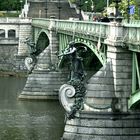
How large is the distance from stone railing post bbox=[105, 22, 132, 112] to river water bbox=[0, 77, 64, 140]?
664cm

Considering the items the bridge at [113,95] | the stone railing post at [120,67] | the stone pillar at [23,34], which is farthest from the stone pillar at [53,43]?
the stone pillar at [23,34]

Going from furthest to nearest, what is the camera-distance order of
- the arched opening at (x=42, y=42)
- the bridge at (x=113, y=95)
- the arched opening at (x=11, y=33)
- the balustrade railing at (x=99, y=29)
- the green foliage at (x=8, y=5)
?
the green foliage at (x=8, y=5) → the arched opening at (x=11, y=33) → the arched opening at (x=42, y=42) → the bridge at (x=113, y=95) → the balustrade railing at (x=99, y=29)

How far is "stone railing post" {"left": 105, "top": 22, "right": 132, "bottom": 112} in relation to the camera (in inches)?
1437

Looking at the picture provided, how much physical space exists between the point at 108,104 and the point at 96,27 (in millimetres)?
7265

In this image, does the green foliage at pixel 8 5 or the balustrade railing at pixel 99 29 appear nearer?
the balustrade railing at pixel 99 29

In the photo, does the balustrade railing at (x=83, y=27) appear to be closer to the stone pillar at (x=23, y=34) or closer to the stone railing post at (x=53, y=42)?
the stone railing post at (x=53, y=42)

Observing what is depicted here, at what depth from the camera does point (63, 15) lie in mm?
118562

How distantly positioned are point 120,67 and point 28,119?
15.3m

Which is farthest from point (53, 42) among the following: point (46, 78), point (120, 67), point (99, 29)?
point (120, 67)

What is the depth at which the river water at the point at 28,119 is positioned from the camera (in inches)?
1701

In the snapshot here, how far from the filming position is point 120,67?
3688cm

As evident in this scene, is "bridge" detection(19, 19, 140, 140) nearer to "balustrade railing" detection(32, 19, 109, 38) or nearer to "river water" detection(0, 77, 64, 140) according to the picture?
"balustrade railing" detection(32, 19, 109, 38)

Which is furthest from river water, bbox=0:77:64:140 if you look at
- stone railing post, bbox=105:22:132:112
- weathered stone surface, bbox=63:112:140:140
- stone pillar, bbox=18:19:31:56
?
stone pillar, bbox=18:19:31:56

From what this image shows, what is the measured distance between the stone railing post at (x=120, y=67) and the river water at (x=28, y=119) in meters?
6.64
